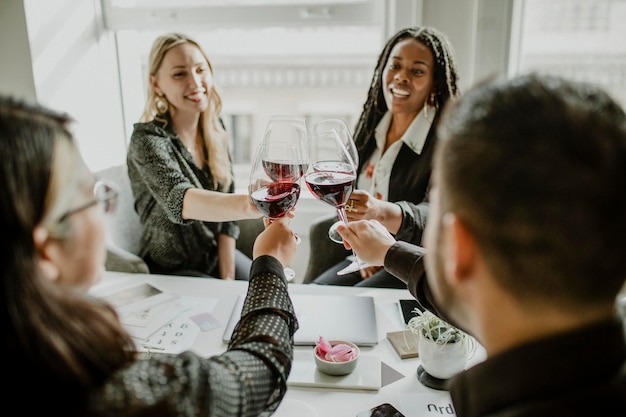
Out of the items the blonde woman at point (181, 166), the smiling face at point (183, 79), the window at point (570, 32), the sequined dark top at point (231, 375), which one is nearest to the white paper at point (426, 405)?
the sequined dark top at point (231, 375)

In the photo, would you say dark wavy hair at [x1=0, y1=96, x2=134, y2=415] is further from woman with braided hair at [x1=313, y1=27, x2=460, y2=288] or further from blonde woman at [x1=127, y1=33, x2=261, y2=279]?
woman with braided hair at [x1=313, y1=27, x2=460, y2=288]

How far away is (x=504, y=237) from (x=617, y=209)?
13 centimetres

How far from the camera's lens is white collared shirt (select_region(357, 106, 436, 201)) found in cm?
212

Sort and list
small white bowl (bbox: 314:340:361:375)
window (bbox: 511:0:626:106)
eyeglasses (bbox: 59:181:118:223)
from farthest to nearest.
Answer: window (bbox: 511:0:626:106)
small white bowl (bbox: 314:340:361:375)
eyeglasses (bbox: 59:181:118:223)

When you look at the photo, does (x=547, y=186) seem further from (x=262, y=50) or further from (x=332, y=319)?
(x=262, y=50)

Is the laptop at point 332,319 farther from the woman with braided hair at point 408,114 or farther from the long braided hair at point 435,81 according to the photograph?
the long braided hair at point 435,81

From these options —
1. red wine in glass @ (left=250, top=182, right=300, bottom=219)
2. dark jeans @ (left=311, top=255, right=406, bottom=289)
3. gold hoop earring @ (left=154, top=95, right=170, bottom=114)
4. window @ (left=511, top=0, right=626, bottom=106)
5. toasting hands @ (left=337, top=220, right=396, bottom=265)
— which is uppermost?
window @ (left=511, top=0, right=626, bottom=106)

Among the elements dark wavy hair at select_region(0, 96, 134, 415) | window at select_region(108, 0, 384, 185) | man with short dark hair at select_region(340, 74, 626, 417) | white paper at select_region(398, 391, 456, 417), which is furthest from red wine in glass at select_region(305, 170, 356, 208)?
window at select_region(108, 0, 384, 185)

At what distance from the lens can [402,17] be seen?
2.45 meters

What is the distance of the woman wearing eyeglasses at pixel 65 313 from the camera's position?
63 centimetres

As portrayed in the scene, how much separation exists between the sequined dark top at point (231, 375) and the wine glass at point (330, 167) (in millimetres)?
353

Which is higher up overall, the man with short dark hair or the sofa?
the man with short dark hair

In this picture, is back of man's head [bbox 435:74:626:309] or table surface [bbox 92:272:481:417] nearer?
back of man's head [bbox 435:74:626:309]

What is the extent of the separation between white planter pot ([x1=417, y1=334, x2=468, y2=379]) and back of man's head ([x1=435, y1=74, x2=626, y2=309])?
49 cm
